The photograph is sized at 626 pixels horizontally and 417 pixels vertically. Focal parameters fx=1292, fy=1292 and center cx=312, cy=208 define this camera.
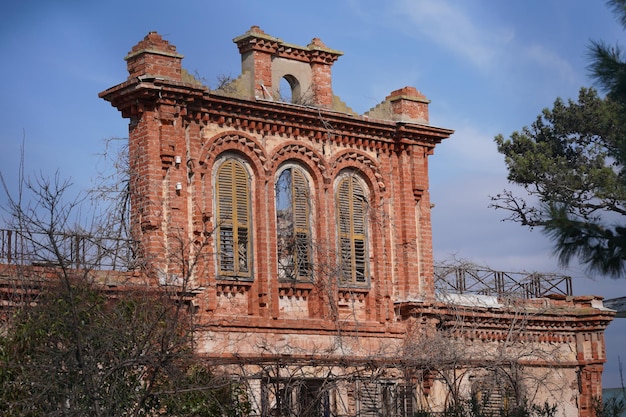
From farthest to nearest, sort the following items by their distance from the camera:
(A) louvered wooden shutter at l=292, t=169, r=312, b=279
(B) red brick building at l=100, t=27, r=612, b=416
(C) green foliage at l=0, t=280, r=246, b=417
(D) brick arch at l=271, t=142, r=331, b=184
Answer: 1. (A) louvered wooden shutter at l=292, t=169, r=312, b=279
2. (D) brick arch at l=271, t=142, r=331, b=184
3. (B) red brick building at l=100, t=27, r=612, b=416
4. (C) green foliage at l=0, t=280, r=246, b=417

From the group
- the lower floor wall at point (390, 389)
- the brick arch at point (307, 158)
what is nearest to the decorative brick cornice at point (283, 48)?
the brick arch at point (307, 158)

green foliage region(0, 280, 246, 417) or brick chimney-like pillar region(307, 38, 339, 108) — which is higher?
brick chimney-like pillar region(307, 38, 339, 108)

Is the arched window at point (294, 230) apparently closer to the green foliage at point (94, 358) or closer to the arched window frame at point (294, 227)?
the arched window frame at point (294, 227)

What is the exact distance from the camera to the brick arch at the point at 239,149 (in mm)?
24344

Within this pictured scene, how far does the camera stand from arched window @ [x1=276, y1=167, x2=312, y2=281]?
25625mm

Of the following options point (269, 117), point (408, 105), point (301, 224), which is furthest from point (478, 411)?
point (269, 117)

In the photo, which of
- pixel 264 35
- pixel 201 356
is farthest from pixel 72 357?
pixel 264 35

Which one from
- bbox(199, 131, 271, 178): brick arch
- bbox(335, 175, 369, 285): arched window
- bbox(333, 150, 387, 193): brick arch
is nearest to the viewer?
bbox(199, 131, 271, 178): brick arch

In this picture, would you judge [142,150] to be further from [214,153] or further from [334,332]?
[334,332]

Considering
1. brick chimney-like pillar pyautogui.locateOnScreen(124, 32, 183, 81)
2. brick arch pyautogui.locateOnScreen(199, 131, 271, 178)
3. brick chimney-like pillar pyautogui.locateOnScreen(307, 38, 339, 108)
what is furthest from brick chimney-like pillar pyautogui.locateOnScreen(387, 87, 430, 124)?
brick chimney-like pillar pyautogui.locateOnScreen(124, 32, 183, 81)

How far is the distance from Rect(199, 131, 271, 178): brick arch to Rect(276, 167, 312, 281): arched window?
70cm

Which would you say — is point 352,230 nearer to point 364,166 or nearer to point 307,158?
point 364,166

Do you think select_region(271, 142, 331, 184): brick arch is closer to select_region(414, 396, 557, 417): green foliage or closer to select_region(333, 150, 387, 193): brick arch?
select_region(333, 150, 387, 193): brick arch

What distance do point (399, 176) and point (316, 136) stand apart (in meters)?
2.29
